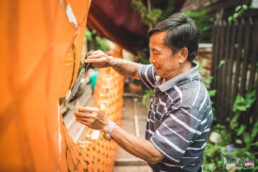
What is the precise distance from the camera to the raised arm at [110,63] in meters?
1.40

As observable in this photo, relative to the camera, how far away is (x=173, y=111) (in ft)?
3.63

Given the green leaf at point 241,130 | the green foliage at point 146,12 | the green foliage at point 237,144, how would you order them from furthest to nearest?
the green foliage at point 146,12 < the green leaf at point 241,130 < the green foliage at point 237,144

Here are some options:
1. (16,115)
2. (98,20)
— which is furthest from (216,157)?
(98,20)

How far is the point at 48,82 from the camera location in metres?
0.48

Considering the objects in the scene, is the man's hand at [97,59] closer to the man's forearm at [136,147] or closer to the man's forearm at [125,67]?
the man's forearm at [125,67]

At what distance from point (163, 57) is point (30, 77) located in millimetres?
980

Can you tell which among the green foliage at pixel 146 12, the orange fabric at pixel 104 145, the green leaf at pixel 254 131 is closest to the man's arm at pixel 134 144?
the orange fabric at pixel 104 145

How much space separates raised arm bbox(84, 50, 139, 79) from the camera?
1.40 meters

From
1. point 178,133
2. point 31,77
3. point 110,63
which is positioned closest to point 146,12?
point 110,63

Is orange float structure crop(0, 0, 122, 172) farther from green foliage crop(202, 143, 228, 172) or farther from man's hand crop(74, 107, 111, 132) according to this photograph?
green foliage crop(202, 143, 228, 172)

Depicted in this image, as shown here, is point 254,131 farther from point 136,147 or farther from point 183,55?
point 136,147

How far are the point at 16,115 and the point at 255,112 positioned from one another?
2.99m

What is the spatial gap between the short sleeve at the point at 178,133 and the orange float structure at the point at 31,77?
2.29 feet

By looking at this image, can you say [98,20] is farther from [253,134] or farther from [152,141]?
[253,134]
